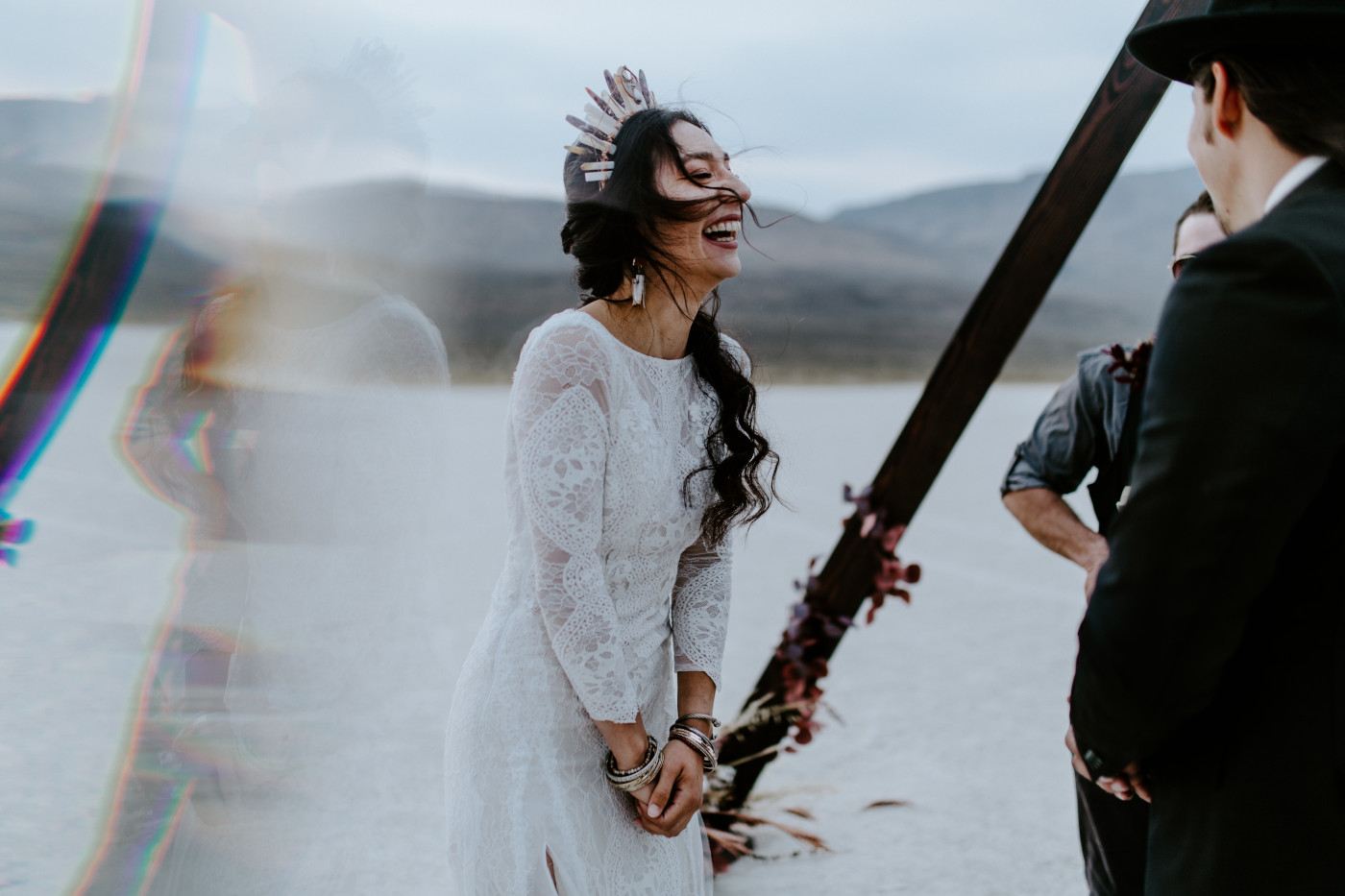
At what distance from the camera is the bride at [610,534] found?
4.20 ft

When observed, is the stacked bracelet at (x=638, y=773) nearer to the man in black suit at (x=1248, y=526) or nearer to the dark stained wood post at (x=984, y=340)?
the man in black suit at (x=1248, y=526)

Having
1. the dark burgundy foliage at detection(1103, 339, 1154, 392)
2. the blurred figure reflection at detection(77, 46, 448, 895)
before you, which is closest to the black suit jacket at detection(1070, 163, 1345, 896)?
the dark burgundy foliage at detection(1103, 339, 1154, 392)

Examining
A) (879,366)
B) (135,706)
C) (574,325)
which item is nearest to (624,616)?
(574,325)

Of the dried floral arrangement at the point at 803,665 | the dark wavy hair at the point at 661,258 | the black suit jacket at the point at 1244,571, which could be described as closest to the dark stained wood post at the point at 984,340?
the dried floral arrangement at the point at 803,665

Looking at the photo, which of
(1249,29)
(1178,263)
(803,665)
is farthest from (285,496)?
(1178,263)

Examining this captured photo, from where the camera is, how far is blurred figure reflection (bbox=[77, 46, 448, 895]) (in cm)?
126

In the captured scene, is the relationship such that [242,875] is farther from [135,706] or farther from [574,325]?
[574,325]

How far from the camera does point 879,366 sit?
32812 mm

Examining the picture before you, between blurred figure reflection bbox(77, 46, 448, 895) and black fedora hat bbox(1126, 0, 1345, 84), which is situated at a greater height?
black fedora hat bbox(1126, 0, 1345, 84)

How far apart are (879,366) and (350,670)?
1277 inches

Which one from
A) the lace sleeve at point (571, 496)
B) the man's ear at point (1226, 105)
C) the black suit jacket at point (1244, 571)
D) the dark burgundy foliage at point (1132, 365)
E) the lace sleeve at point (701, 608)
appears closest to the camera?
the black suit jacket at point (1244, 571)

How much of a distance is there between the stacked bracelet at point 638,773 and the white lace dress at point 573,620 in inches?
1.3

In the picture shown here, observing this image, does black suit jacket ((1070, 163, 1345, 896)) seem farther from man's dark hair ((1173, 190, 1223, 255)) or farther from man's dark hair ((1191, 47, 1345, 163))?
man's dark hair ((1173, 190, 1223, 255))

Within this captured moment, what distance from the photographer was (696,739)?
4.63 ft
